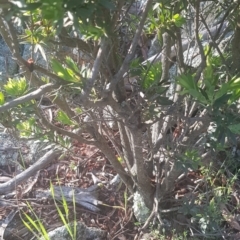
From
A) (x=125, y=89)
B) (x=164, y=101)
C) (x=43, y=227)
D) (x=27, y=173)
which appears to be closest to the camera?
(x=164, y=101)

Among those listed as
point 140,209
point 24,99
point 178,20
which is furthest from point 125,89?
→ point 140,209

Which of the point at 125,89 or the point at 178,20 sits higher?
the point at 178,20

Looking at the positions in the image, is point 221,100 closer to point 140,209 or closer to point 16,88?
point 16,88

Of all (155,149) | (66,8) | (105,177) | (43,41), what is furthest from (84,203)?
(66,8)

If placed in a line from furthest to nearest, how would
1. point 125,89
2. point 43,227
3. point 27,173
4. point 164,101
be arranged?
point 27,173, point 43,227, point 125,89, point 164,101

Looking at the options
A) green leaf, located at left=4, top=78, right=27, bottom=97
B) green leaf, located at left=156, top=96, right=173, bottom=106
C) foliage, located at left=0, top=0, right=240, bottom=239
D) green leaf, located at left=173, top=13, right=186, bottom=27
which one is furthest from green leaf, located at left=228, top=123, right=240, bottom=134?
green leaf, located at left=4, top=78, right=27, bottom=97

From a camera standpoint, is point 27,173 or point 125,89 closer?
point 125,89

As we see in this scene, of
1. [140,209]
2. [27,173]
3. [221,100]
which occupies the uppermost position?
[221,100]

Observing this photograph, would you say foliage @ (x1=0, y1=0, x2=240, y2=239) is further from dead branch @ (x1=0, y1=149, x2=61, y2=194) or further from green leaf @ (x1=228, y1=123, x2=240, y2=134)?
dead branch @ (x1=0, y1=149, x2=61, y2=194)

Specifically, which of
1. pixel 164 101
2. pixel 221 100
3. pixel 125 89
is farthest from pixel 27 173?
pixel 221 100

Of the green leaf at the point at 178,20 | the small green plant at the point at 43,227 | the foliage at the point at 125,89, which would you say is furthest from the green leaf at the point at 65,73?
the small green plant at the point at 43,227

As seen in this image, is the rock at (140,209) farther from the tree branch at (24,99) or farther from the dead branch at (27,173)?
the tree branch at (24,99)

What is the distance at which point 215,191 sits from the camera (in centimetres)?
219

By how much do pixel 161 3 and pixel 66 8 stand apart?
57 centimetres
